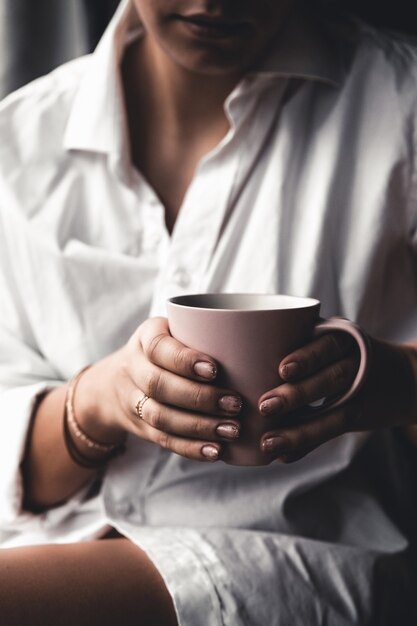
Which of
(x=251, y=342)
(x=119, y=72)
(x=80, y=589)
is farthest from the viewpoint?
(x=119, y=72)

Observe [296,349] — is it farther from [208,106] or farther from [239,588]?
[208,106]

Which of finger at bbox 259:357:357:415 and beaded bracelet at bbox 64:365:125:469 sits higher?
finger at bbox 259:357:357:415

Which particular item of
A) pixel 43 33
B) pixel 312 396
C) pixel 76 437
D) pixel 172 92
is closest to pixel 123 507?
pixel 76 437

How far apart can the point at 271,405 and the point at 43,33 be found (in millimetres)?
836

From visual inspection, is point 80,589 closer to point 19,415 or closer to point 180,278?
point 19,415

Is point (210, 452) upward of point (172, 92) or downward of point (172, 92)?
downward

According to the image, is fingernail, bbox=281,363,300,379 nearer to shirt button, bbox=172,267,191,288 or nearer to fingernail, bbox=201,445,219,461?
fingernail, bbox=201,445,219,461

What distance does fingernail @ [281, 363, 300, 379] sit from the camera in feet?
1.93

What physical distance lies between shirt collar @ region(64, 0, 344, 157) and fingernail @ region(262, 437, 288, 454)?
1.48 ft

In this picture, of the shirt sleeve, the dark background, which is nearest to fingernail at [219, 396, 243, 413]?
the shirt sleeve

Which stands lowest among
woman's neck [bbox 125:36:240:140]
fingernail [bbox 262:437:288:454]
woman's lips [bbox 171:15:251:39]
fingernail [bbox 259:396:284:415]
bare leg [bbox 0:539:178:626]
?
bare leg [bbox 0:539:178:626]

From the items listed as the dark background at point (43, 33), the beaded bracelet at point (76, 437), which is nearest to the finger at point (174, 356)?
the beaded bracelet at point (76, 437)

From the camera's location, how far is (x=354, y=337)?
0.60 meters

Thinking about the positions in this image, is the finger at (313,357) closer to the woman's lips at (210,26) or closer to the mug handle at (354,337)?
the mug handle at (354,337)
